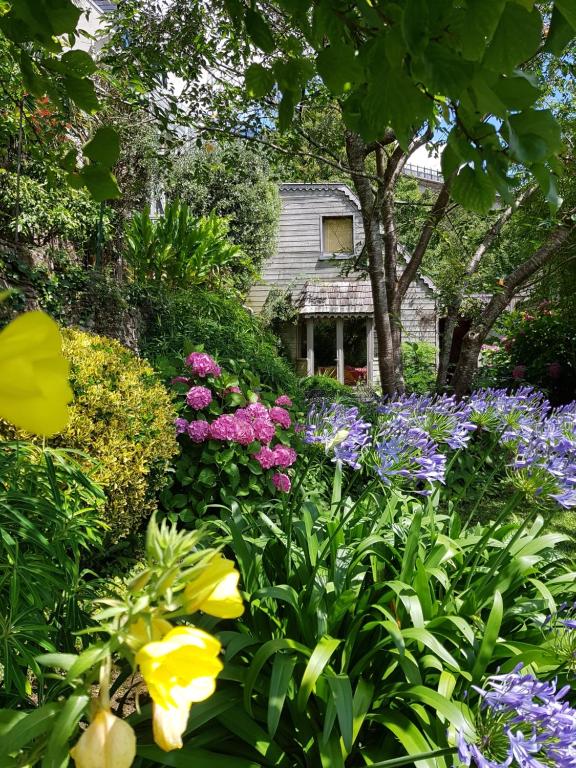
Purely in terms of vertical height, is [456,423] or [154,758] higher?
[456,423]

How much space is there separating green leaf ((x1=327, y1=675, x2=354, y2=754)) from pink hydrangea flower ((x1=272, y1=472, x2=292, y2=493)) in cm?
243

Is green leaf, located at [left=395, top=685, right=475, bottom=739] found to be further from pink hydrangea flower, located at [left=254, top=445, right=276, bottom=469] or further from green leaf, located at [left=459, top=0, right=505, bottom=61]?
pink hydrangea flower, located at [left=254, top=445, right=276, bottom=469]

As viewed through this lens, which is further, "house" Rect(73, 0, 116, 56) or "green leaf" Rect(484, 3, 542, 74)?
"house" Rect(73, 0, 116, 56)

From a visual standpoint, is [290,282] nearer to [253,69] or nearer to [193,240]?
[193,240]

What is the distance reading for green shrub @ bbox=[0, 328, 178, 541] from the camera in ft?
10.2

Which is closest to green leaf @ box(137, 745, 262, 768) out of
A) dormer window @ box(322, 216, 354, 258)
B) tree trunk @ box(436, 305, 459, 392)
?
tree trunk @ box(436, 305, 459, 392)

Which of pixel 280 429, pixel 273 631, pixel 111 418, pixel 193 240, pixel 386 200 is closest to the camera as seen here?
pixel 273 631

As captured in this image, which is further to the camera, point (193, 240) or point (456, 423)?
point (193, 240)

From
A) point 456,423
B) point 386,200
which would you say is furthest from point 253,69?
point 386,200

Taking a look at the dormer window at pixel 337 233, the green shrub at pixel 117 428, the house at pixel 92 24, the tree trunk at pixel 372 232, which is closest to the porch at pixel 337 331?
the dormer window at pixel 337 233

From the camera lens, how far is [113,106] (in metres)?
7.41

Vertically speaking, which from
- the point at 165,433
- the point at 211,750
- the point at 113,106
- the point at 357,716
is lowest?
the point at 211,750

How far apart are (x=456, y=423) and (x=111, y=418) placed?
196cm

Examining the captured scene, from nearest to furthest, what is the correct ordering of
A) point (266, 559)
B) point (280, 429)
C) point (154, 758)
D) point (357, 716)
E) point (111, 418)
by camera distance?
point (154, 758), point (357, 716), point (266, 559), point (111, 418), point (280, 429)
